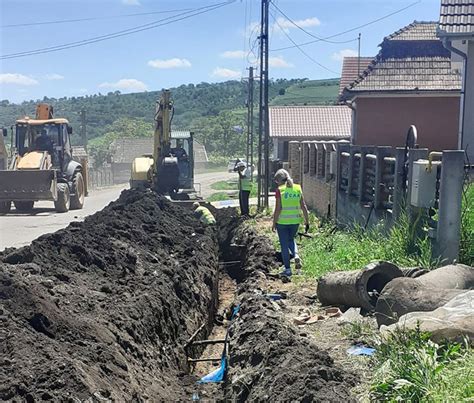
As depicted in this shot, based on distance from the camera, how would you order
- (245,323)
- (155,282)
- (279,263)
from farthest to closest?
1. (279,263)
2. (155,282)
3. (245,323)

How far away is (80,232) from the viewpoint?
10.6 metres

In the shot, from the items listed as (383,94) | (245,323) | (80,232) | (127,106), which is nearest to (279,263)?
(80,232)

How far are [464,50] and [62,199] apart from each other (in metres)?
14.6

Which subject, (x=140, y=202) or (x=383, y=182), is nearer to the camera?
(x=383, y=182)

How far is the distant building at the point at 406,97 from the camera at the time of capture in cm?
2153

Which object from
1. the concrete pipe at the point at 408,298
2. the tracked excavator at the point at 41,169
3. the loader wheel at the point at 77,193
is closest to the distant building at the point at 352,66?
the loader wheel at the point at 77,193

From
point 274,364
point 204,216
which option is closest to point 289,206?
point 274,364

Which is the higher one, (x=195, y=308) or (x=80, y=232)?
(x=80, y=232)

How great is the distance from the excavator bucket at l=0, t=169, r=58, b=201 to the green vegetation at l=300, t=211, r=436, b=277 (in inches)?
467

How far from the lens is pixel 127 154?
75500 mm

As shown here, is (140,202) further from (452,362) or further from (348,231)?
(452,362)

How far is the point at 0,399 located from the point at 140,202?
12.3 metres

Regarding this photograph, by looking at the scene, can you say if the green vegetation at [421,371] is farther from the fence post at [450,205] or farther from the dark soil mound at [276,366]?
the fence post at [450,205]

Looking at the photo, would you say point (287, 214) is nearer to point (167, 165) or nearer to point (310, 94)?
point (167, 165)
